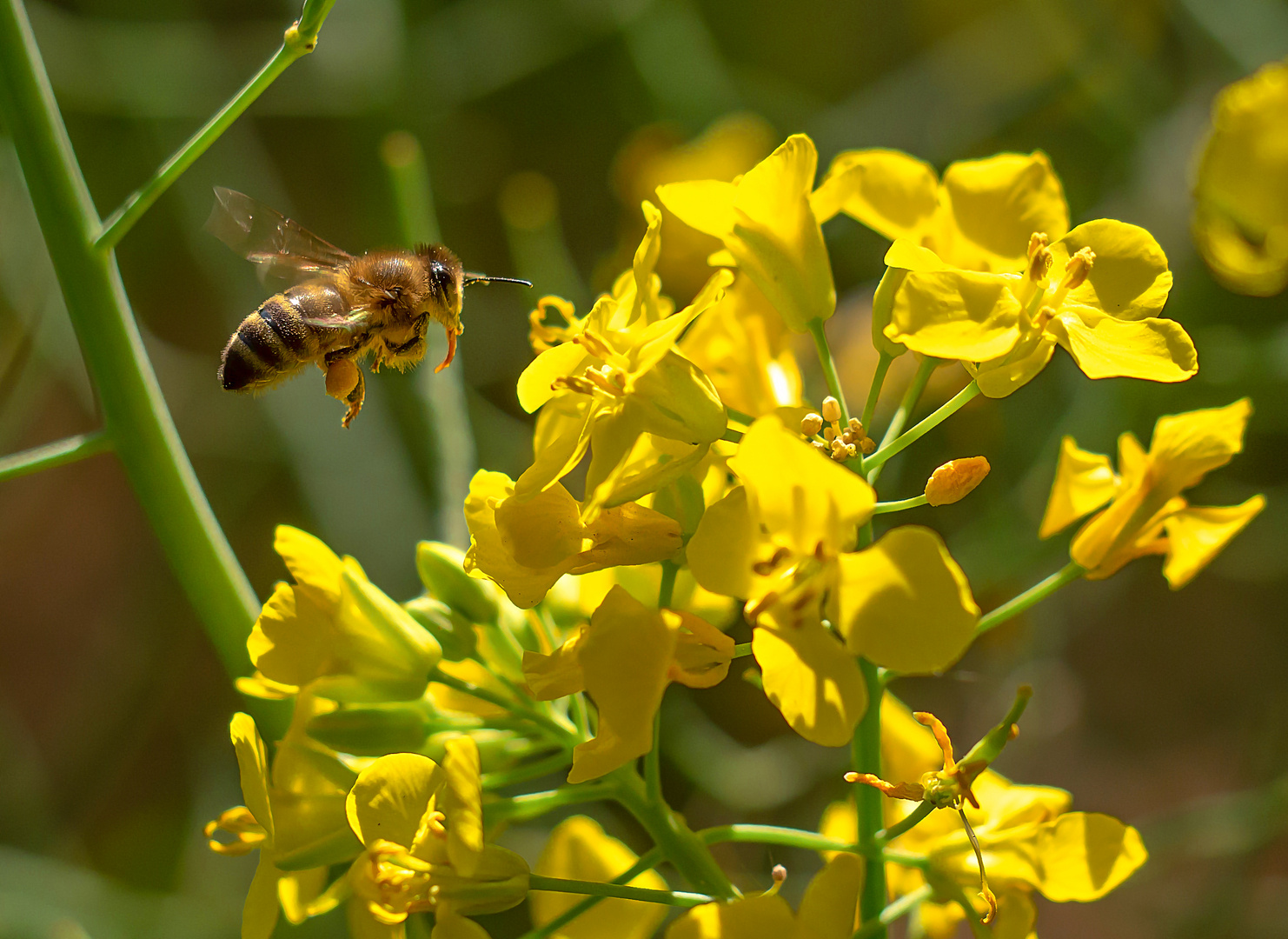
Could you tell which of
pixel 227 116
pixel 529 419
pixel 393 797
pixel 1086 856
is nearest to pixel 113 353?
pixel 227 116

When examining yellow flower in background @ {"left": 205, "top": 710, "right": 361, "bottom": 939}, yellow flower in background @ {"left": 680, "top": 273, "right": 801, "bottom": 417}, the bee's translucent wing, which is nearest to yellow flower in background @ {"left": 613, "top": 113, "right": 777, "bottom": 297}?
the bee's translucent wing

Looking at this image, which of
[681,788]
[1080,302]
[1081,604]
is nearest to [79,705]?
[681,788]

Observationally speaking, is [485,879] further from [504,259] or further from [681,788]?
[504,259]

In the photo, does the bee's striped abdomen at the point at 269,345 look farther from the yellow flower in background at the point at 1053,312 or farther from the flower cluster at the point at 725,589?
the yellow flower in background at the point at 1053,312

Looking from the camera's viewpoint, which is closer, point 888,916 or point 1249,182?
point 888,916

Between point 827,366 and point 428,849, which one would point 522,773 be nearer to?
point 428,849

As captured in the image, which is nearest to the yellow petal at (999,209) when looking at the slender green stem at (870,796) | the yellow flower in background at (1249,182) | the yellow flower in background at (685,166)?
the slender green stem at (870,796)
